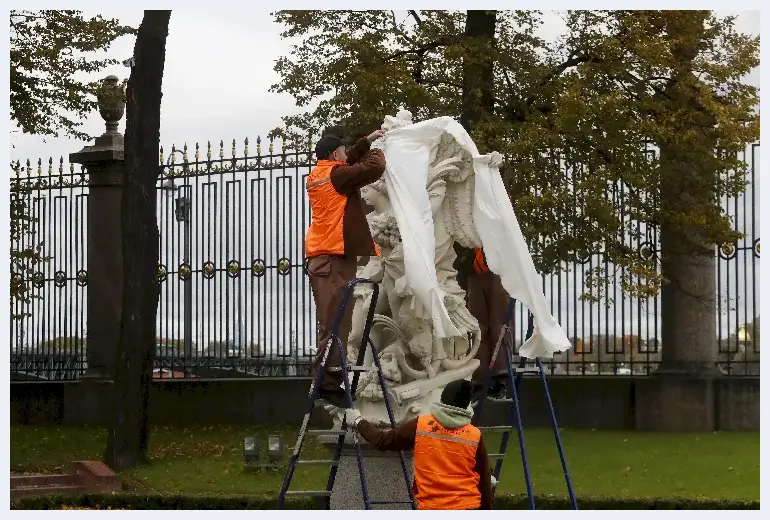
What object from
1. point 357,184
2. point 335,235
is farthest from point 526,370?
point 357,184

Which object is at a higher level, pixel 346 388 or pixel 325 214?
pixel 325 214

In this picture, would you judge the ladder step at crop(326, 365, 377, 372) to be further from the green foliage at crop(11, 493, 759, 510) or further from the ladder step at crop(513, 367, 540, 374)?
the green foliage at crop(11, 493, 759, 510)

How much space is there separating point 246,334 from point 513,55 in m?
5.33

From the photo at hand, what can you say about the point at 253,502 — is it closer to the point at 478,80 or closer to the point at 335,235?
the point at 335,235

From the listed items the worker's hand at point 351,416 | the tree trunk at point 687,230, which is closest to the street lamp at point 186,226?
the tree trunk at point 687,230

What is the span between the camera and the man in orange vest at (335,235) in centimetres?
983

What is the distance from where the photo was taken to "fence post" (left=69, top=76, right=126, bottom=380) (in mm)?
19719

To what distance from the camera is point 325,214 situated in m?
10.1

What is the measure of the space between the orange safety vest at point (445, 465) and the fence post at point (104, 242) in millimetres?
12385

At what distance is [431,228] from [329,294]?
89 centimetres

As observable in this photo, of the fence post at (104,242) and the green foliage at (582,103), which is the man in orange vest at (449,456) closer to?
the green foliage at (582,103)

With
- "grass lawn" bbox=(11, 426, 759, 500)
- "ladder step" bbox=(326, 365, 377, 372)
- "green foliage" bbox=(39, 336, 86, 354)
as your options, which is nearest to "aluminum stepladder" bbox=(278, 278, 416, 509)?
"ladder step" bbox=(326, 365, 377, 372)

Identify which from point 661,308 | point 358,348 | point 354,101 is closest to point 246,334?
point 354,101

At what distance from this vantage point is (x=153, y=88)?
1636 cm
